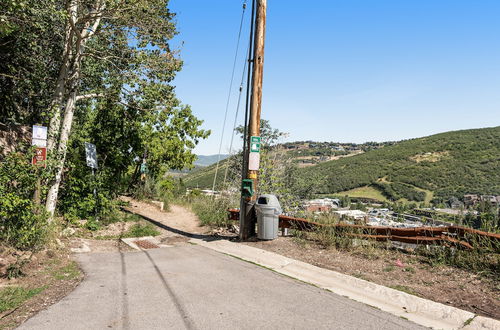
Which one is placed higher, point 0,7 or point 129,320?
point 0,7

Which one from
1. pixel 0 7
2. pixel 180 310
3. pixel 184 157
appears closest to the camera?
pixel 180 310

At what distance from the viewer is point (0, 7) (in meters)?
7.11

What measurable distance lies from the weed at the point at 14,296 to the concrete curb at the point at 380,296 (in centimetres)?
378

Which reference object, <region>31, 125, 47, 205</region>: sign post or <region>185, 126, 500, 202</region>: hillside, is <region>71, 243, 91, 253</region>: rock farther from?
<region>185, 126, 500, 202</region>: hillside

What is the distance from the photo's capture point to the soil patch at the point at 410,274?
4.53 m

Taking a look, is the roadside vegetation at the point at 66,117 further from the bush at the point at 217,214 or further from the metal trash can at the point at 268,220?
the metal trash can at the point at 268,220

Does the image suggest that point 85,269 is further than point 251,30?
No

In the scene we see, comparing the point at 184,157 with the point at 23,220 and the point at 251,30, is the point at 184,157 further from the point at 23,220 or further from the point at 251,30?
the point at 23,220

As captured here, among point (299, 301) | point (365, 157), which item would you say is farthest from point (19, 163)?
point (365, 157)

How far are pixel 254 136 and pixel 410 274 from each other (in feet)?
16.1

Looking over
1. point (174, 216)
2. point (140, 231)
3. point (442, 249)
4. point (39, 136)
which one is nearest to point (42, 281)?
point (39, 136)

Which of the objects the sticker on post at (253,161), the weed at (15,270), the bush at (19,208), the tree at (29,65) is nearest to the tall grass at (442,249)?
the sticker on post at (253,161)

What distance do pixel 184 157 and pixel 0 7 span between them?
37.2 feet

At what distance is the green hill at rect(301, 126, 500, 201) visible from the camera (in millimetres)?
69250
